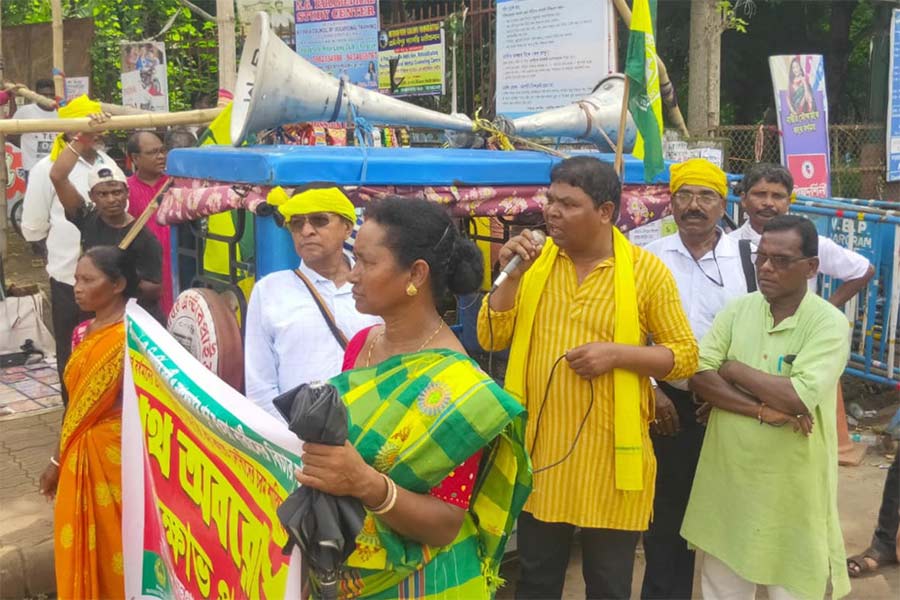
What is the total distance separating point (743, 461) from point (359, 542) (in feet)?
5.09

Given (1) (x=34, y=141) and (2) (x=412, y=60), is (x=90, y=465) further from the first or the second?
(1) (x=34, y=141)

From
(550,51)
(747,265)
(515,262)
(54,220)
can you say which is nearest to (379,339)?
(515,262)

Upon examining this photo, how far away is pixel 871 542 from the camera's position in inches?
172

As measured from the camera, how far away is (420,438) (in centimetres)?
178

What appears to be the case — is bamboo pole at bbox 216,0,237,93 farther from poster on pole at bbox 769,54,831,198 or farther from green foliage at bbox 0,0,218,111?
green foliage at bbox 0,0,218,111

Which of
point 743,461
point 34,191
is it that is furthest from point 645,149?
point 34,191

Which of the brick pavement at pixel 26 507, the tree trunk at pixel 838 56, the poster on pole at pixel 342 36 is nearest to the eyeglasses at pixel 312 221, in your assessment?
the brick pavement at pixel 26 507

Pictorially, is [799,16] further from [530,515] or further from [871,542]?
[530,515]

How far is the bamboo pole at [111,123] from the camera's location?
373 centimetres

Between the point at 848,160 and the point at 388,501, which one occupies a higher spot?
the point at 848,160

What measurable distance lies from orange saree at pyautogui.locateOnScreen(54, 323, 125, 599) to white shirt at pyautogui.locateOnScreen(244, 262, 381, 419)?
538mm

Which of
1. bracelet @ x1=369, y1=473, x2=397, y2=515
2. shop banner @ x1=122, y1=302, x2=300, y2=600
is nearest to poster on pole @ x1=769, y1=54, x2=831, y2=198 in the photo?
shop banner @ x1=122, y1=302, x2=300, y2=600

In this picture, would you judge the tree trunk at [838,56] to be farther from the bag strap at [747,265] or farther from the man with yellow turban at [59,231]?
the man with yellow turban at [59,231]

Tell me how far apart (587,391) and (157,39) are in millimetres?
11835
